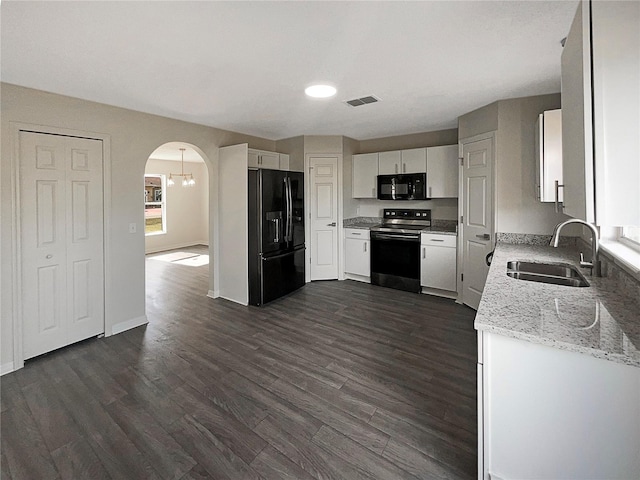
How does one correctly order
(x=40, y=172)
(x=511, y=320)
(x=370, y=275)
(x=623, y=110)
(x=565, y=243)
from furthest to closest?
(x=370, y=275)
(x=565, y=243)
(x=40, y=172)
(x=511, y=320)
(x=623, y=110)

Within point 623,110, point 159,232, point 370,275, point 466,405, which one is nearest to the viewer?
point 623,110

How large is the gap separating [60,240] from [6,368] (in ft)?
3.69

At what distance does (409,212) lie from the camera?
204 inches

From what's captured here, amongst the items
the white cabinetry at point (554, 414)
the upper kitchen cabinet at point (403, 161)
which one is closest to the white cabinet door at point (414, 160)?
the upper kitchen cabinet at point (403, 161)

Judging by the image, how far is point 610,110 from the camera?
1108 mm

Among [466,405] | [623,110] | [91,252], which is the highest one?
[623,110]

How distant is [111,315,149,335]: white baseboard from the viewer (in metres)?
3.35

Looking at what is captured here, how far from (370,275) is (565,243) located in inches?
99.4

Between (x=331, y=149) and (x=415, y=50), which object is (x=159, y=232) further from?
(x=415, y=50)

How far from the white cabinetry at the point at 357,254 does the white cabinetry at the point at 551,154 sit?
2668mm

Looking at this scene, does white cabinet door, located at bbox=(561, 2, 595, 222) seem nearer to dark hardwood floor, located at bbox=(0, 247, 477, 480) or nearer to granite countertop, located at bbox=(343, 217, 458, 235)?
dark hardwood floor, located at bbox=(0, 247, 477, 480)

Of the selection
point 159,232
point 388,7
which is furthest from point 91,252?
point 159,232

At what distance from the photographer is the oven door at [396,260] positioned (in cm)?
452

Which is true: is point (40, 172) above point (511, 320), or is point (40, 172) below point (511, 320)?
above
